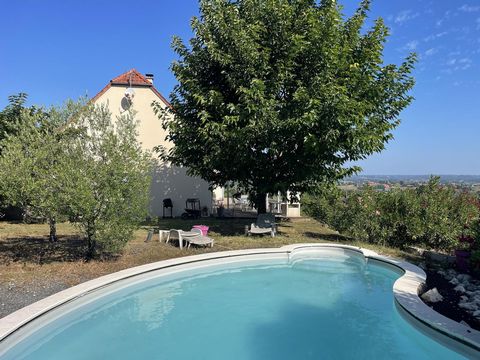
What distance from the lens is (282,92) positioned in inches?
521

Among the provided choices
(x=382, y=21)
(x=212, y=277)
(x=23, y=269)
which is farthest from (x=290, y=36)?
(x=23, y=269)

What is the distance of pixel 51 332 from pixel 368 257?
347 inches

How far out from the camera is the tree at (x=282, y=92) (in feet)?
38.3

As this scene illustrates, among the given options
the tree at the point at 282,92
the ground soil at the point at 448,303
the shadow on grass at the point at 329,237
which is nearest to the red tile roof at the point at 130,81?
the tree at the point at 282,92

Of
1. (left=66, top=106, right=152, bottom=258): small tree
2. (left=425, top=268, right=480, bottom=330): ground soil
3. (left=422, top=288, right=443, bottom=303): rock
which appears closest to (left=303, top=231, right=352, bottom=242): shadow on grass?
(left=425, top=268, right=480, bottom=330): ground soil

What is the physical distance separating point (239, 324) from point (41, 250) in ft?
23.5

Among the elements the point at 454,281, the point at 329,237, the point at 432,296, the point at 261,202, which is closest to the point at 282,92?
the point at 261,202

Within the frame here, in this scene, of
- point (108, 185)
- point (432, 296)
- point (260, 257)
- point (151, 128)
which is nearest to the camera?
point (432, 296)

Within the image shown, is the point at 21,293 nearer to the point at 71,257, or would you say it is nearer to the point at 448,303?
the point at 71,257

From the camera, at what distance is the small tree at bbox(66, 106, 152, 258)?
848 centimetres

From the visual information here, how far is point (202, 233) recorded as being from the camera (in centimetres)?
1231

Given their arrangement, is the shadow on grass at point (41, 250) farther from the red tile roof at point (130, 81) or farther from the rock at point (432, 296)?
the red tile roof at point (130, 81)

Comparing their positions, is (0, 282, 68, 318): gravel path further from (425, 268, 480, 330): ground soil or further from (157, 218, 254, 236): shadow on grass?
(157, 218, 254, 236): shadow on grass

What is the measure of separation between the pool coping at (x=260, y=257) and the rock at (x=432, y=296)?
0.19 meters
